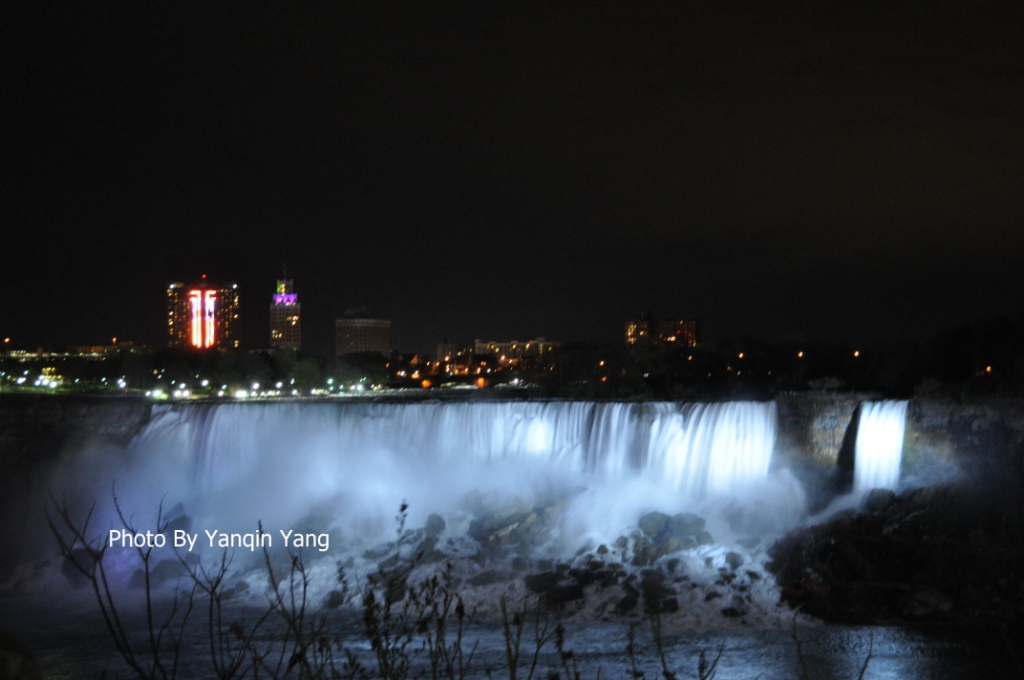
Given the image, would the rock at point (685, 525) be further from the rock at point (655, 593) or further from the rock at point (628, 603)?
the rock at point (628, 603)

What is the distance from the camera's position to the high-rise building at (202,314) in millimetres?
142625

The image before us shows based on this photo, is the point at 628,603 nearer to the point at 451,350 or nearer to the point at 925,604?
the point at 925,604

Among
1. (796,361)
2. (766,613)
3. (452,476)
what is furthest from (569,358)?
(766,613)

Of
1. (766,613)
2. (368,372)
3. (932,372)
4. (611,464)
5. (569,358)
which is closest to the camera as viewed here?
(766,613)

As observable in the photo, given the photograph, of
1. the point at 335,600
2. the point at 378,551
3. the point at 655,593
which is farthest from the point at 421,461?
the point at 655,593

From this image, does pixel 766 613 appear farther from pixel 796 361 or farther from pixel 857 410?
pixel 796 361

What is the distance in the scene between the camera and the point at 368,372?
67.0 m

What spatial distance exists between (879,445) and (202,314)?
428 ft

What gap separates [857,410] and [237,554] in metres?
17.1

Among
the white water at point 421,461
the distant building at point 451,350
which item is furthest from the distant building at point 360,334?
the white water at point 421,461

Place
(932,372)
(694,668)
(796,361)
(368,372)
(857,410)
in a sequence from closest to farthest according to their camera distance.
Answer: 1. (694,668)
2. (857,410)
3. (932,372)
4. (796,361)
5. (368,372)

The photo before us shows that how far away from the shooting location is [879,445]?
25.0 m

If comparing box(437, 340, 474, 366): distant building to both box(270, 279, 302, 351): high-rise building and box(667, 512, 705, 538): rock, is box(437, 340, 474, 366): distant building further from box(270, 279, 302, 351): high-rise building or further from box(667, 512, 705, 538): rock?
box(667, 512, 705, 538): rock

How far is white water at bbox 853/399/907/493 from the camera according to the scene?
24625 millimetres
